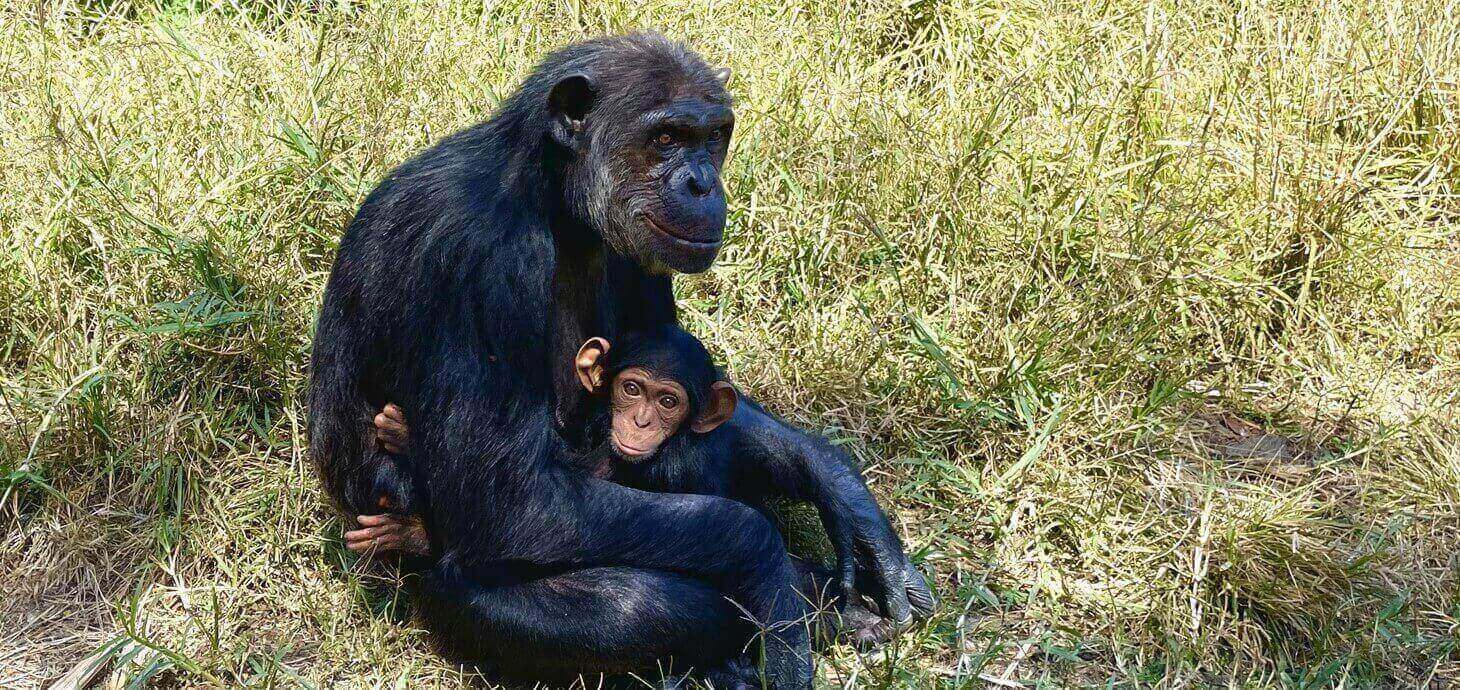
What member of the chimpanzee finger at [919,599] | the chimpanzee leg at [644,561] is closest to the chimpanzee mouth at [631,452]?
the chimpanzee leg at [644,561]

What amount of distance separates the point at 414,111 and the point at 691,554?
9.07 ft

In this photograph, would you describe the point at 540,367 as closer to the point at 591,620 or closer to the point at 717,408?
the point at 717,408

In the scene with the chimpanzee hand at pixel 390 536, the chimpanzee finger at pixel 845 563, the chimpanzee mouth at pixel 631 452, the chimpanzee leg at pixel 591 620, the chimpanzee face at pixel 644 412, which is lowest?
the chimpanzee finger at pixel 845 563

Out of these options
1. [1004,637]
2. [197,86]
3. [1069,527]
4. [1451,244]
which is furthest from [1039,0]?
[197,86]

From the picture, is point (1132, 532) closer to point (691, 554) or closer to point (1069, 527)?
point (1069, 527)

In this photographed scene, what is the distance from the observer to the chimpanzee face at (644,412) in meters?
4.44

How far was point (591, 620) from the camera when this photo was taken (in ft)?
14.0

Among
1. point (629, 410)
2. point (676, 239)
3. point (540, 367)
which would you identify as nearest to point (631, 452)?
point (629, 410)

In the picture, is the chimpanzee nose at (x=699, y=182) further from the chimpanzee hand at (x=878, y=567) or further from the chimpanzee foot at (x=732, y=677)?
the chimpanzee foot at (x=732, y=677)

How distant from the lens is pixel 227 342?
5.32 metres

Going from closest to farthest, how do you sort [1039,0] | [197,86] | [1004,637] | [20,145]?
[1004,637] < [20,145] < [197,86] < [1039,0]

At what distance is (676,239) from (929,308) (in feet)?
6.32

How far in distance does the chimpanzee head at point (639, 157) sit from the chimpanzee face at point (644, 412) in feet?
1.18

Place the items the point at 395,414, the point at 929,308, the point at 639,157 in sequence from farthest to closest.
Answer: the point at 929,308, the point at 395,414, the point at 639,157
